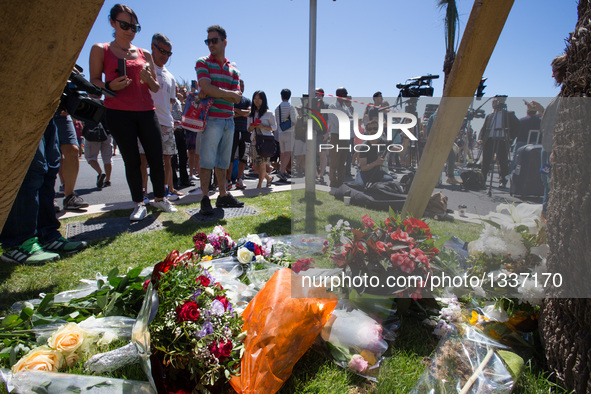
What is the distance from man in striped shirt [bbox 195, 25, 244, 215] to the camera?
3.94 m

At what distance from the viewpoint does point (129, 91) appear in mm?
3533

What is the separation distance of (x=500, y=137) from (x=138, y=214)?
12.0 feet

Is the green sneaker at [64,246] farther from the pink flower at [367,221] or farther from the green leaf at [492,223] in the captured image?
the green leaf at [492,223]

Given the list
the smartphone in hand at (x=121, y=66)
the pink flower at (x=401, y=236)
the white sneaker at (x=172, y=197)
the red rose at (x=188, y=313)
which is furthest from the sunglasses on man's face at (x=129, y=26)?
the pink flower at (x=401, y=236)

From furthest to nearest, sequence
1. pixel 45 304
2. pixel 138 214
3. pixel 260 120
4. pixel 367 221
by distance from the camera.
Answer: pixel 260 120 < pixel 138 214 < pixel 367 221 < pixel 45 304

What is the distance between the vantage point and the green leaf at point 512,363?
1.34 meters

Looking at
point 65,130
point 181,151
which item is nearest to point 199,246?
point 65,130

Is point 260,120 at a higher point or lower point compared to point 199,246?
higher

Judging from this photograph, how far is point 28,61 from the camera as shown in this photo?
663 mm

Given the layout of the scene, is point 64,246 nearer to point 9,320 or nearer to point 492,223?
point 9,320

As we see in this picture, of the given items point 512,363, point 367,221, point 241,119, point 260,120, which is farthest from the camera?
point 260,120

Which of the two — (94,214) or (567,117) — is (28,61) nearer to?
(567,117)

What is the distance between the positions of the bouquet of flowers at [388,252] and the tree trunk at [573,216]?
0.55 metres

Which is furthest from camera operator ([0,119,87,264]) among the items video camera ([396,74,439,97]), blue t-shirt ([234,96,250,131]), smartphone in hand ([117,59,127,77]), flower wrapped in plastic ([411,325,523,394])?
video camera ([396,74,439,97])
